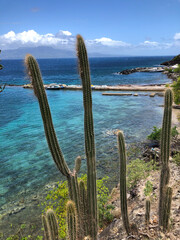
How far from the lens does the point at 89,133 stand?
574cm

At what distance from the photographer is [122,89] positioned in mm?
52844

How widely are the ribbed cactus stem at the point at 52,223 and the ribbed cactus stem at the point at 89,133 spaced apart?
50.2 inches

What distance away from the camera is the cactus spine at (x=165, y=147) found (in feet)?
22.0

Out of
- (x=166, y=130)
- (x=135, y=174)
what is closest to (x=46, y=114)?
(x=166, y=130)

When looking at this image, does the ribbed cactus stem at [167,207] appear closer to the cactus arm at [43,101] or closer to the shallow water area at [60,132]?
the shallow water area at [60,132]

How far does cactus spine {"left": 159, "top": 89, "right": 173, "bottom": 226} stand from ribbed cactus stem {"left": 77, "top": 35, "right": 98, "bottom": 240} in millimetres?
2420

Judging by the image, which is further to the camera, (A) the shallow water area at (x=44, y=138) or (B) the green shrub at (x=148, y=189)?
(A) the shallow water area at (x=44, y=138)

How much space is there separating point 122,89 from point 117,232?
1832 inches

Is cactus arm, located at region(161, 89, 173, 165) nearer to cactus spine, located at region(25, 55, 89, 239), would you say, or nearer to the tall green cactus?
the tall green cactus

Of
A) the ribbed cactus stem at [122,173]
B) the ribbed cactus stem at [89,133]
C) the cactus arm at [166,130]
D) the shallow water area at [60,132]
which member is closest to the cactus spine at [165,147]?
the cactus arm at [166,130]

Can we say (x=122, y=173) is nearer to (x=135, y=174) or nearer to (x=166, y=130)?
(x=166, y=130)

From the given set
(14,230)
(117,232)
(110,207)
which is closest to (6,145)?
(14,230)

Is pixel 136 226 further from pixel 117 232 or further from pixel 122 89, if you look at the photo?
pixel 122 89

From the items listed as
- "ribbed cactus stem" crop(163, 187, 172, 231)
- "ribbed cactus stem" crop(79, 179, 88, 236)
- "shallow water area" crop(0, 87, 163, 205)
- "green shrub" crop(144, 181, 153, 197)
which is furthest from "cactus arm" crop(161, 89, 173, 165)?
"green shrub" crop(144, 181, 153, 197)
